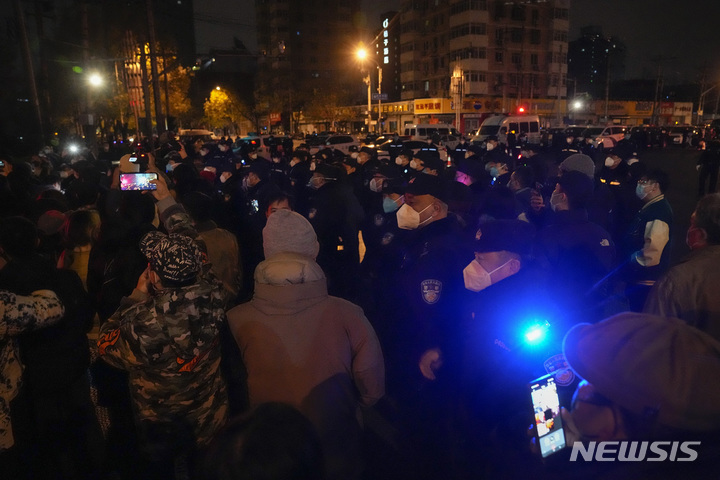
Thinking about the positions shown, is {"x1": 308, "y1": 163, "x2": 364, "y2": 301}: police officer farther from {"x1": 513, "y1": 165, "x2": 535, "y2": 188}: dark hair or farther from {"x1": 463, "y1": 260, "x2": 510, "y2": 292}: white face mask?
{"x1": 463, "y1": 260, "x2": 510, "y2": 292}: white face mask

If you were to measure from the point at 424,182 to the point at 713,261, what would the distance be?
2023 millimetres

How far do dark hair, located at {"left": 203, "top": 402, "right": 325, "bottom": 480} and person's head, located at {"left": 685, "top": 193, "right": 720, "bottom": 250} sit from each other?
2701mm

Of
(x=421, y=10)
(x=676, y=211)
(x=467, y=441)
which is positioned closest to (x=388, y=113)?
(x=421, y=10)

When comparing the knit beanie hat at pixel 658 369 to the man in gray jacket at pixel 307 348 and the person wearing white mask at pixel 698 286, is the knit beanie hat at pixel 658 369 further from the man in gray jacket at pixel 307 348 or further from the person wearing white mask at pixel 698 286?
the person wearing white mask at pixel 698 286

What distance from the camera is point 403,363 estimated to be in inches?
204

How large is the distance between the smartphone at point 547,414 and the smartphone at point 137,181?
435 cm

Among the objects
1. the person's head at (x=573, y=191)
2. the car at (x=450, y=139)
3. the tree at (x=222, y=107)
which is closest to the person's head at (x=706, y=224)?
the person's head at (x=573, y=191)

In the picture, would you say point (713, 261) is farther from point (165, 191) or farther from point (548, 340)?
point (165, 191)

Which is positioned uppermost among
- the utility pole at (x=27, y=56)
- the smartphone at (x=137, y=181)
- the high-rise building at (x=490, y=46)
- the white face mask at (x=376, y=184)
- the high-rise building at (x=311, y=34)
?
the high-rise building at (x=311, y=34)

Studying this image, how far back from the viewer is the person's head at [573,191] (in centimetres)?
445

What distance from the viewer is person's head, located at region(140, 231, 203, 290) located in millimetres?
2582

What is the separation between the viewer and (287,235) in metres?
2.86

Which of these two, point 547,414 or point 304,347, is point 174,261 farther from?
point 547,414

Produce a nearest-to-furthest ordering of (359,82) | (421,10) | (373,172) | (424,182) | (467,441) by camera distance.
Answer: (467,441) → (424,182) → (373,172) → (421,10) → (359,82)
